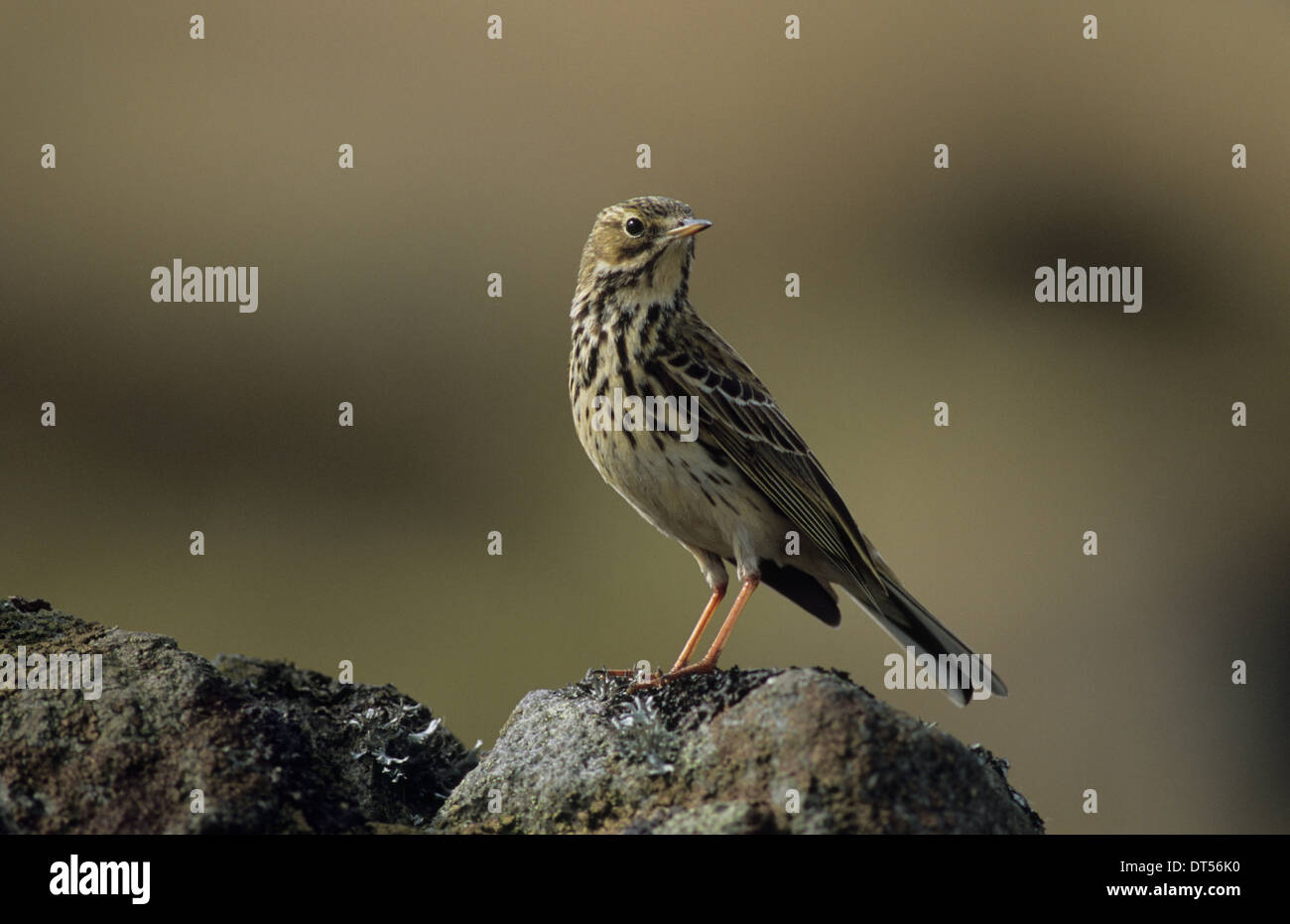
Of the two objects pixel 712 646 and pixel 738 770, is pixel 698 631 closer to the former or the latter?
pixel 712 646

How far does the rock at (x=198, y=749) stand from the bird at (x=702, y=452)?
1707mm

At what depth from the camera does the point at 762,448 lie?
820 centimetres

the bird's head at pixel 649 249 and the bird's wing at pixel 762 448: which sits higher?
the bird's head at pixel 649 249

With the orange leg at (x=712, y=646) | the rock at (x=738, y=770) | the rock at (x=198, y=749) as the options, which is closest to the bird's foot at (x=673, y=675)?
the orange leg at (x=712, y=646)

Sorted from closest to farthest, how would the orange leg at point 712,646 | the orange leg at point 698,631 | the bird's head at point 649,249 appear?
the orange leg at point 712,646
the orange leg at point 698,631
the bird's head at point 649,249

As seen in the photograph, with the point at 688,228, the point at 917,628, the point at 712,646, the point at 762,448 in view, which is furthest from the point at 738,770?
the point at 688,228

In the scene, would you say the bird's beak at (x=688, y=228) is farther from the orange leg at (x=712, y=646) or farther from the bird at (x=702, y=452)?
the orange leg at (x=712, y=646)

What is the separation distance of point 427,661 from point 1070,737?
7680 mm

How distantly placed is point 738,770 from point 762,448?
2803mm

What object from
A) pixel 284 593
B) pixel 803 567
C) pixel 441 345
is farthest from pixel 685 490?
pixel 441 345

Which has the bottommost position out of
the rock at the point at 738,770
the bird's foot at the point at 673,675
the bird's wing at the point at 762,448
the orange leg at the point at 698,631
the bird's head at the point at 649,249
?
the rock at the point at 738,770

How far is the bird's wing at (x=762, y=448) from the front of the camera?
8.05 meters

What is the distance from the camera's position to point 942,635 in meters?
7.88

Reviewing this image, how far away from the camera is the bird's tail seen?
25.4 feet
